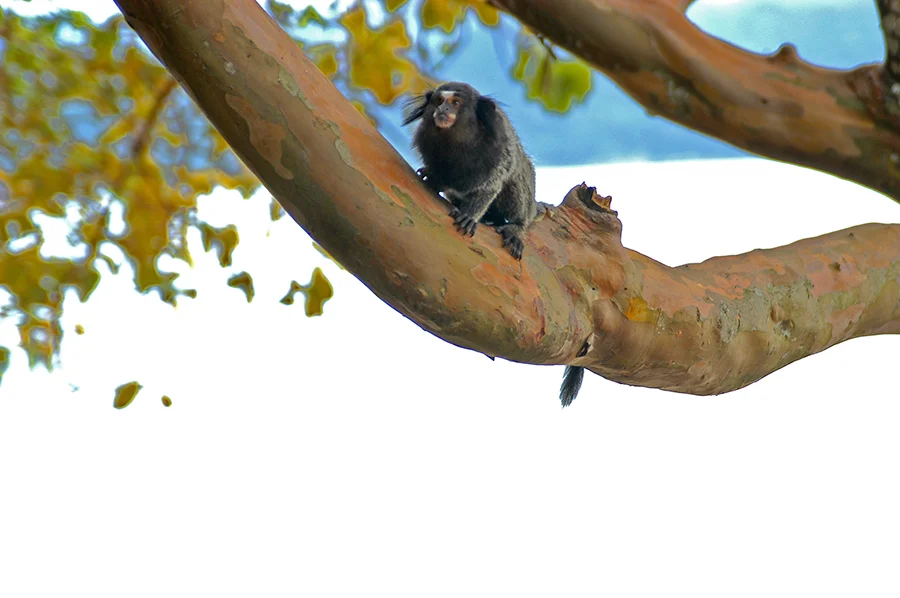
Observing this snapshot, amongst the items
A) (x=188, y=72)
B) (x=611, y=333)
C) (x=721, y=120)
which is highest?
(x=721, y=120)

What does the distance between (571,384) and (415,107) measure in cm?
66

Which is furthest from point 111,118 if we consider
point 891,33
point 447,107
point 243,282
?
point 891,33

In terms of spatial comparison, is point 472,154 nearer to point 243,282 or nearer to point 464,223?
point 464,223

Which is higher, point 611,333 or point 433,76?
point 433,76

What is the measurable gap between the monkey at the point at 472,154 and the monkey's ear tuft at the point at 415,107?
17 millimetres

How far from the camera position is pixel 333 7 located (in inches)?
Answer: 91.4

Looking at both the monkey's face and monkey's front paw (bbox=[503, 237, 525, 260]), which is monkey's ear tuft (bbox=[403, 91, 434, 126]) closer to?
the monkey's face

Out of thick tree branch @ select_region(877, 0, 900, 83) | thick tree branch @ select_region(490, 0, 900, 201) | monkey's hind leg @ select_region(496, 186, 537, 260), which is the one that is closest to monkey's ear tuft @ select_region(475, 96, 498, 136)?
monkey's hind leg @ select_region(496, 186, 537, 260)

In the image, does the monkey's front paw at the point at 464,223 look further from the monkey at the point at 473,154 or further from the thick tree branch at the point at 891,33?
the thick tree branch at the point at 891,33

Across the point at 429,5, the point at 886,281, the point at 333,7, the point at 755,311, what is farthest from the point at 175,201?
the point at 886,281

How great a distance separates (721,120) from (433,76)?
90 cm

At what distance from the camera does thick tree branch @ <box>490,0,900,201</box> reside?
1.71 meters

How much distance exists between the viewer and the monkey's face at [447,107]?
4.92 feet

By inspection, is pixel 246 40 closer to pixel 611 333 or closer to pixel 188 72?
pixel 188 72
